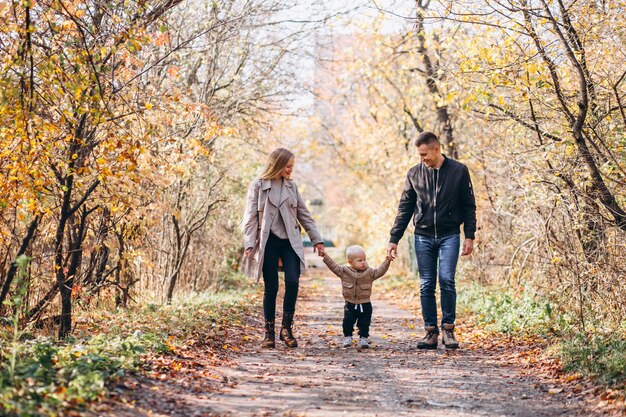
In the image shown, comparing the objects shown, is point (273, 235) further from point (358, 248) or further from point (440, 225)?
point (440, 225)

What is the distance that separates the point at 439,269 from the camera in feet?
23.8

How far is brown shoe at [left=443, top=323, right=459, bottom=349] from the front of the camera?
23.7ft

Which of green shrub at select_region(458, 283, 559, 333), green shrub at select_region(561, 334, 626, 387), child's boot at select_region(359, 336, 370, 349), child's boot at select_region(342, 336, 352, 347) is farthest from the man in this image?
green shrub at select_region(561, 334, 626, 387)

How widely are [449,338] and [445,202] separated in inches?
57.1

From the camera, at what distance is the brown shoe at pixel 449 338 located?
723 cm

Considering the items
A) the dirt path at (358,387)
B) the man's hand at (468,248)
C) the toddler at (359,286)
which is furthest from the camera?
the toddler at (359,286)

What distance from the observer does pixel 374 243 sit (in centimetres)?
2197

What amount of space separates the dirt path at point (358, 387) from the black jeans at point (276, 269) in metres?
0.50

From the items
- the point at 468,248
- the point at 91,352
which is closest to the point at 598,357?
the point at 468,248

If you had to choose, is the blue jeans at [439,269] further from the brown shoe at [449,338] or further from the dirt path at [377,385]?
the dirt path at [377,385]

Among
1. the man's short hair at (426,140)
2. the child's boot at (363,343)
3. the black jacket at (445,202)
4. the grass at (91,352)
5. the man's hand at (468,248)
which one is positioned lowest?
A: the child's boot at (363,343)

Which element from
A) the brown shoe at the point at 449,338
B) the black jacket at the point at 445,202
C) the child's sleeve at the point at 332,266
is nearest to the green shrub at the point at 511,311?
the brown shoe at the point at 449,338

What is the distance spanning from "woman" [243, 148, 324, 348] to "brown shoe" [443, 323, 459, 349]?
5.15 feet

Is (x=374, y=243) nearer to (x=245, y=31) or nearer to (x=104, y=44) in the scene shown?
(x=245, y=31)
